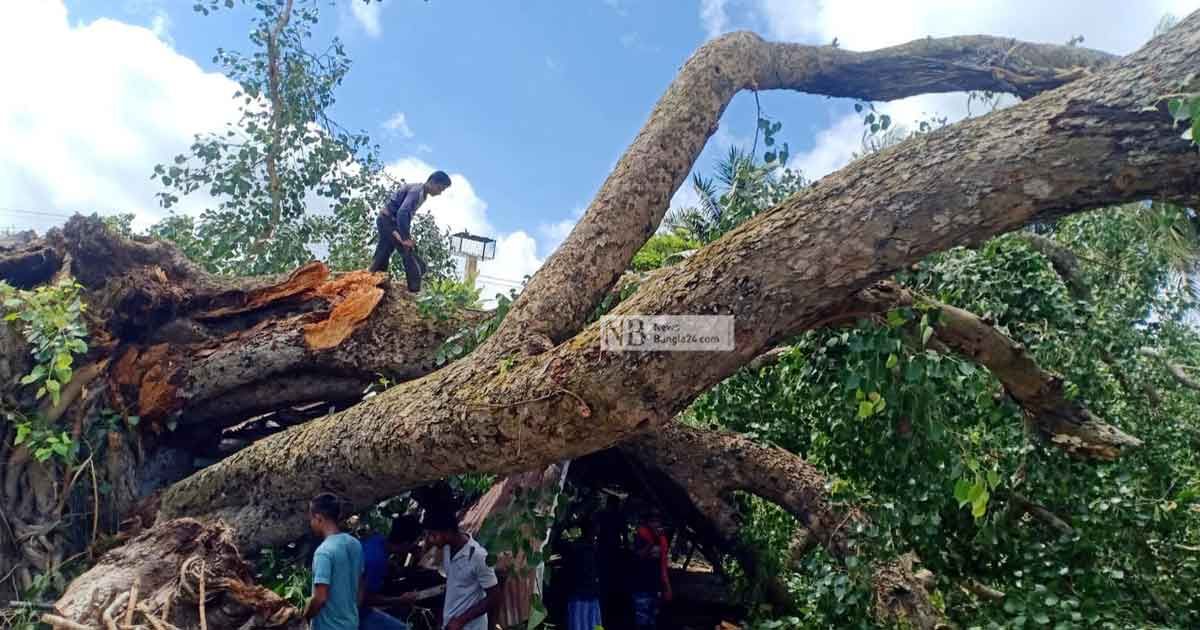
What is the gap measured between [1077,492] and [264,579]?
12.8 ft

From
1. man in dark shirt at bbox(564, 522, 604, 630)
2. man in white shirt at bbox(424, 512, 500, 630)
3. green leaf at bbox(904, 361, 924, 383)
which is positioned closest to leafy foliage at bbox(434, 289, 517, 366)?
man in white shirt at bbox(424, 512, 500, 630)

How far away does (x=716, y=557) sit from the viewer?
19.4ft

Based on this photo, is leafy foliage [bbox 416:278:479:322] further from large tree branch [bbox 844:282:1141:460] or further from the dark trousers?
large tree branch [bbox 844:282:1141:460]

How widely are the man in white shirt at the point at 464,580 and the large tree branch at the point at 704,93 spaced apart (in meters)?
1.08

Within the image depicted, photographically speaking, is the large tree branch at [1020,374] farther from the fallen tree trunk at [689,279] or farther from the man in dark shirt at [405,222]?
the man in dark shirt at [405,222]

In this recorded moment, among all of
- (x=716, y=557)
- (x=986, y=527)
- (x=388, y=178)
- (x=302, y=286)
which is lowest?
(x=716, y=557)

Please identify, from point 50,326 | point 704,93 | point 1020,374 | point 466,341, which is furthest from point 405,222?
point 1020,374

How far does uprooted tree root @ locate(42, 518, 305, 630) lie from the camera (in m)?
3.03

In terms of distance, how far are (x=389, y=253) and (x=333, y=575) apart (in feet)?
9.78

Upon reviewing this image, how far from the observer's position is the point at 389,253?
5836 mm

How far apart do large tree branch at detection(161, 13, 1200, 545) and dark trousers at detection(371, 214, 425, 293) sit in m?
2.51

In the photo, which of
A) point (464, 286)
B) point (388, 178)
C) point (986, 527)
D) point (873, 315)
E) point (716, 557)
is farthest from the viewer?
point (388, 178)

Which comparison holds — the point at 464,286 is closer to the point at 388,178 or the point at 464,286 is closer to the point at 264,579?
the point at 264,579

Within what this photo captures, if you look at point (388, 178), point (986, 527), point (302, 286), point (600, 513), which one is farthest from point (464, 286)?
point (388, 178)
